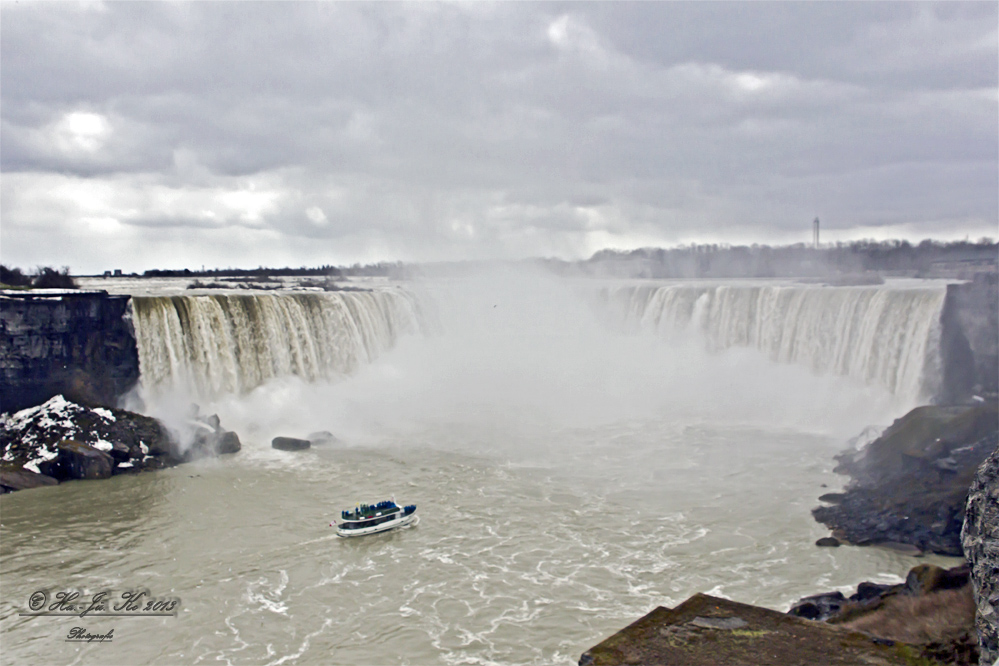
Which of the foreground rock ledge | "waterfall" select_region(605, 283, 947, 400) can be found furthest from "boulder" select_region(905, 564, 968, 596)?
"waterfall" select_region(605, 283, 947, 400)

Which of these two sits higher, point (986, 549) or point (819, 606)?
point (986, 549)

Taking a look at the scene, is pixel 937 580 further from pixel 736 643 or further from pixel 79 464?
pixel 79 464

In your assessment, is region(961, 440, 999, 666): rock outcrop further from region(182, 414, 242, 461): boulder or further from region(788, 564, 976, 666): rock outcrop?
region(182, 414, 242, 461): boulder

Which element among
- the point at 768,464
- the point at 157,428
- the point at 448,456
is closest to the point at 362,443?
the point at 448,456

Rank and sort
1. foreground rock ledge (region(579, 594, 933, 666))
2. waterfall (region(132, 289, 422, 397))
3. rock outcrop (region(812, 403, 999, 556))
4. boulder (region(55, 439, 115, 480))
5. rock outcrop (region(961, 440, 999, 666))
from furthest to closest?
1. waterfall (region(132, 289, 422, 397))
2. boulder (region(55, 439, 115, 480))
3. rock outcrop (region(812, 403, 999, 556))
4. foreground rock ledge (region(579, 594, 933, 666))
5. rock outcrop (region(961, 440, 999, 666))

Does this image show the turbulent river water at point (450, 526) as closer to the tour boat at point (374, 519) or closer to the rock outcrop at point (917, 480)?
the tour boat at point (374, 519)

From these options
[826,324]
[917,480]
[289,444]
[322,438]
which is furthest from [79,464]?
[826,324]
